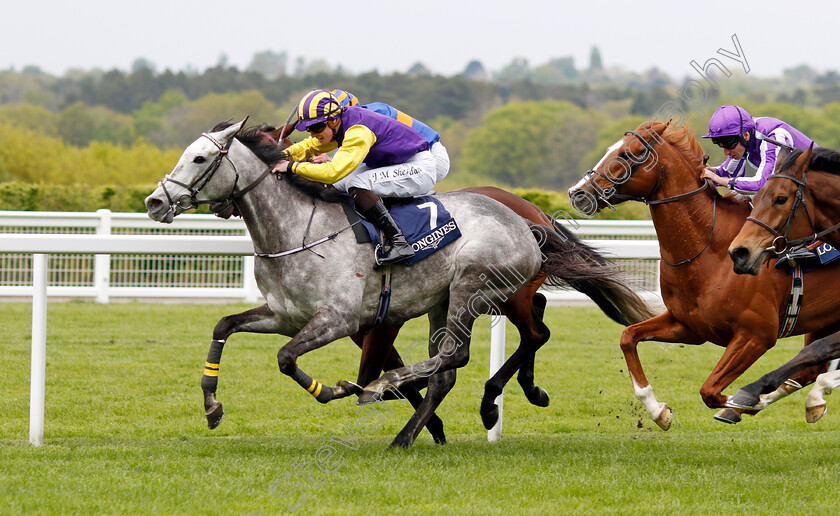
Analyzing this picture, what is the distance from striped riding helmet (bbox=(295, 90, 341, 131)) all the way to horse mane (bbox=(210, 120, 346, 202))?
0.21 m

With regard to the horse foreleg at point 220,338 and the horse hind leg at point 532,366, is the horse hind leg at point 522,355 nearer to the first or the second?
the horse hind leg at point 532,366

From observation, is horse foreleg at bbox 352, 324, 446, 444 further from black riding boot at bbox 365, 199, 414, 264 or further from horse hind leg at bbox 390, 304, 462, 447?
black riding boot at bbox 365, 199, 414, 264

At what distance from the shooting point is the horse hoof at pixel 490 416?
5.12 metres

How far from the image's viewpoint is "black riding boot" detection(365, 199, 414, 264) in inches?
183

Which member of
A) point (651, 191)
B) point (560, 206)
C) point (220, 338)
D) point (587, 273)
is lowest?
point (560, 206)

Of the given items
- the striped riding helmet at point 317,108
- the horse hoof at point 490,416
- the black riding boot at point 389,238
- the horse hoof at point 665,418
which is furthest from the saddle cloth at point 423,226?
the horse hoof at point 665,418

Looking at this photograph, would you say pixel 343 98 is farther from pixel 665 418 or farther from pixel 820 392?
pixel 820 392

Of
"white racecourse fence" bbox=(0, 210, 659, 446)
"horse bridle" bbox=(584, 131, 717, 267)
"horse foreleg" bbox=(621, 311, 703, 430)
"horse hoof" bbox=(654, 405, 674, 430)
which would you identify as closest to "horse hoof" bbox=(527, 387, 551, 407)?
"horse foreleg" bbox=(621, 311, 703, 430)

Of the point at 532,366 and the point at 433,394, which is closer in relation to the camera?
the point at 433,394

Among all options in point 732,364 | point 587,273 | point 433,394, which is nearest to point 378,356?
Result: point 433,394

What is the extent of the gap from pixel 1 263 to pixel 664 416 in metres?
8.37

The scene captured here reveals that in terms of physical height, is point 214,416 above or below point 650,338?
below

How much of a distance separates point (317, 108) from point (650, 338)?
79.3 inches

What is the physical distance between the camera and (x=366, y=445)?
507 centimetres
